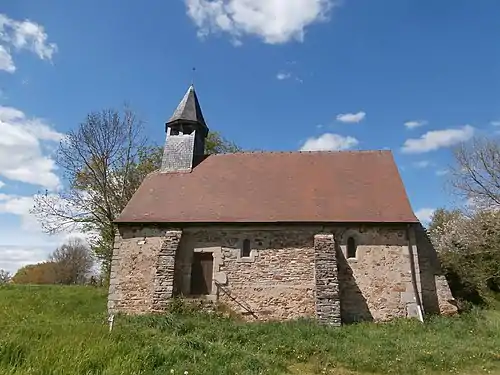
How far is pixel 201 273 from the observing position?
43.1 ft

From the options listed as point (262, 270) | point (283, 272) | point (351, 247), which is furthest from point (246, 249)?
point (351, 247)

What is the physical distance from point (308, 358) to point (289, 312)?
15.1 feet

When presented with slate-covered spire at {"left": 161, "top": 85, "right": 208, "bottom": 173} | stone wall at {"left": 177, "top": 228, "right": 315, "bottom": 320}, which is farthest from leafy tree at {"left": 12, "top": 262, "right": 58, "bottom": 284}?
stone wall at {"left": 177, "top": 228, "right": 315, "bottom": 320}

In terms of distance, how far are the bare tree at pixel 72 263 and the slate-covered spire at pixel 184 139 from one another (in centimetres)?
2950

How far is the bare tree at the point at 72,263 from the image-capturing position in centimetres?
4238

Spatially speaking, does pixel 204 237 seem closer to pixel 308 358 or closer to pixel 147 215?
pixel 147 215

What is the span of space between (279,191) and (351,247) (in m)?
3.45

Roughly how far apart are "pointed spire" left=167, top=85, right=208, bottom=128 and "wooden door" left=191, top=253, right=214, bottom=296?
676 centimetres

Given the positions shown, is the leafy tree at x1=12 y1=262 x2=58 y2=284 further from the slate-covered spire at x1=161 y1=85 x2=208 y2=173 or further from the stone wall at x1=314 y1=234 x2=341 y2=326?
the stone wall at x1=314 y1=234 x2=341 y2=326

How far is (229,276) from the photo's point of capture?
12938 millimetres

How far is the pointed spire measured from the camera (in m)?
17.1

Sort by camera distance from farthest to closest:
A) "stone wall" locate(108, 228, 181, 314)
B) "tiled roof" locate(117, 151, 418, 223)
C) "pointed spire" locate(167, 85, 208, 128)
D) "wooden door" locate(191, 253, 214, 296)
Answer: "pointed spire" locate(167, 85, 208, 128) < "tiled roof" locate(117, 151, 418, 223) < "wooden door" locate(191, 253, 214, 296) < "stone wall" locate(108, 228, 181, 314)

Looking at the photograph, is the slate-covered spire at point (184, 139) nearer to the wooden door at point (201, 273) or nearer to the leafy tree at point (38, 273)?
the wooden door at point (201, 273)

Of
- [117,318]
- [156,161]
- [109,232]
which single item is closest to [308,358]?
[117,318]
